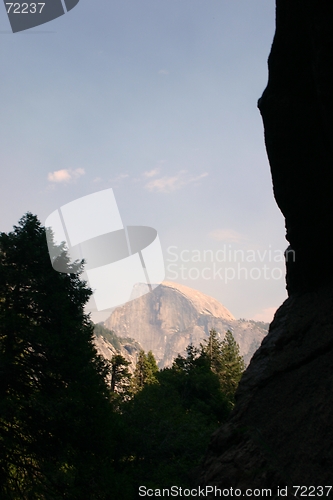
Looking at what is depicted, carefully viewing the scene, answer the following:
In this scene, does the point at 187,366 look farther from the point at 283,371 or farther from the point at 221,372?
the point at 283,371

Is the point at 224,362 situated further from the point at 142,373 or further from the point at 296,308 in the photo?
the point at 296,308

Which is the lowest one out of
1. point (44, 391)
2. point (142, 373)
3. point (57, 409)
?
point (142, 373)

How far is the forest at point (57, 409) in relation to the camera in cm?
1129

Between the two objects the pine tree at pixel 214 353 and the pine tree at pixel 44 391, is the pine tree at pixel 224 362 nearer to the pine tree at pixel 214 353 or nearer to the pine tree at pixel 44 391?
the pine tree at pixel 214 353

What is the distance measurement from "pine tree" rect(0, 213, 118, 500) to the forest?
1.3 inches

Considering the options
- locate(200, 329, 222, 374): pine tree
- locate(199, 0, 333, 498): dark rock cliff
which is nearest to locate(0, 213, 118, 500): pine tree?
locate(199, 0, 333, 498): dark rock cliff

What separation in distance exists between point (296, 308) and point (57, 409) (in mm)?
8269

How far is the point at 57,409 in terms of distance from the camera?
11352 mm

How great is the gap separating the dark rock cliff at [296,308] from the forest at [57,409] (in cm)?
188

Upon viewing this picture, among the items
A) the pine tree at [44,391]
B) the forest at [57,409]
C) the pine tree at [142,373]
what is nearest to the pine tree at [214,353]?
the pine tree at [142,373]

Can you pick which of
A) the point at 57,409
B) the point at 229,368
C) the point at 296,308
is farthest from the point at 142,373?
the point at 296,308

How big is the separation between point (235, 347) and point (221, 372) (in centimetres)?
1509

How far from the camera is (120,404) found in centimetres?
2150

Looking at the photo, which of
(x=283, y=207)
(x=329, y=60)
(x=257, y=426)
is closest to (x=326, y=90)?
(x=329, y=60)
